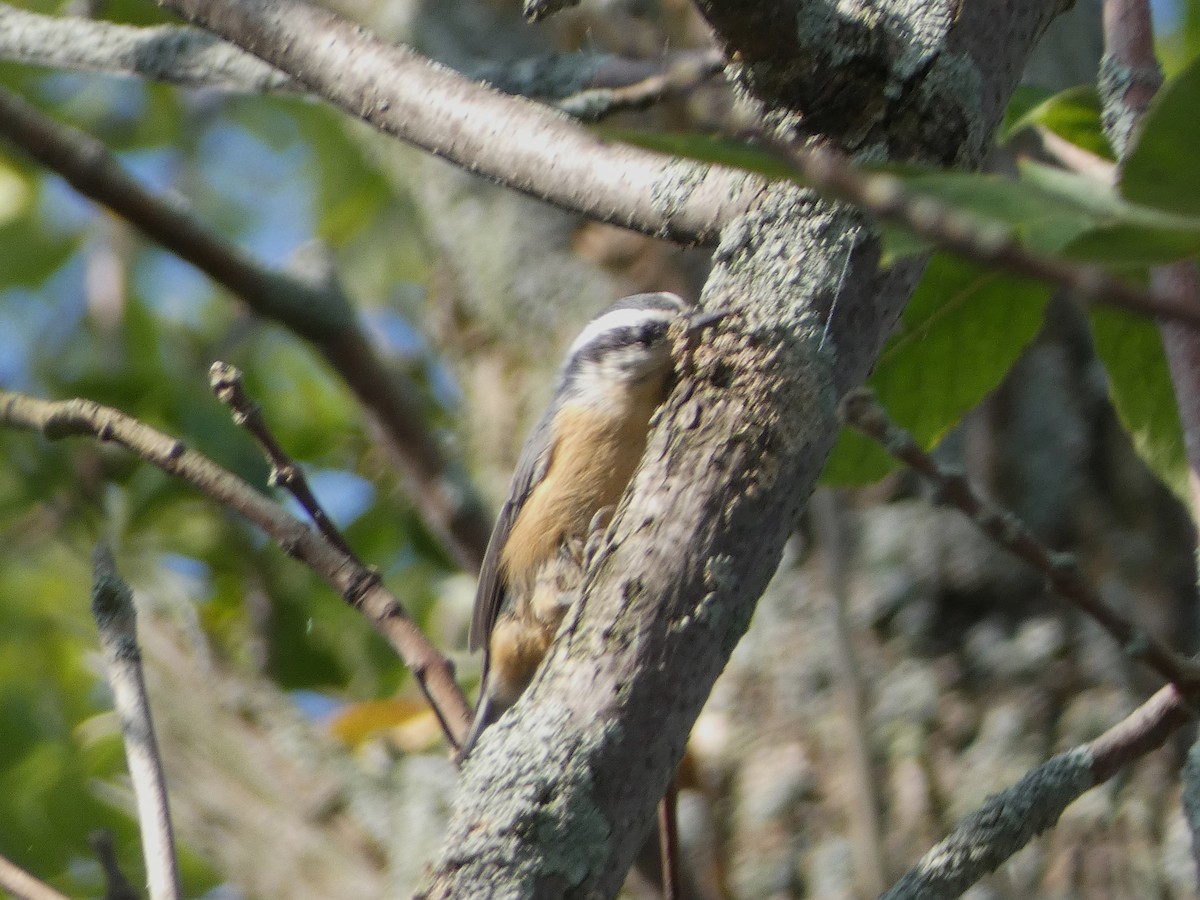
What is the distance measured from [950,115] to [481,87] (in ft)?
1.59

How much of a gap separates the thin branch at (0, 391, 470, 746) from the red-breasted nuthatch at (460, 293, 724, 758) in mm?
952

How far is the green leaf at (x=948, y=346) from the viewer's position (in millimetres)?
1690

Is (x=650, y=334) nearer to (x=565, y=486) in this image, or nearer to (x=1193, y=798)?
(x=565, y=486)

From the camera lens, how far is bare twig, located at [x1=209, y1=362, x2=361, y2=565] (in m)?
1.45

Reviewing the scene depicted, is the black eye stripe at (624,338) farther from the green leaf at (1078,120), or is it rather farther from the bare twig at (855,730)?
the green leaf at (1078,120)

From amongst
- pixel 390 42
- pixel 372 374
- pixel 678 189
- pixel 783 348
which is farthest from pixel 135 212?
pixel 783 348

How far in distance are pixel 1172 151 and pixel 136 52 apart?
195 centimetres

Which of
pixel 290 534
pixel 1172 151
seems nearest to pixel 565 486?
pixel 290 534

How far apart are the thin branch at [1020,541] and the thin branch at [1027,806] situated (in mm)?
33

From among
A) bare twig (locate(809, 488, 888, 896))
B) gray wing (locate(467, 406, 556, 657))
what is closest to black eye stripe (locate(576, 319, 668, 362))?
gray wing (locate(467, 406, 556, 657))

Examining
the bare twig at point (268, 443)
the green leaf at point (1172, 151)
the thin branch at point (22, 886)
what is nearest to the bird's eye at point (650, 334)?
the bare twig at point (268, 443)

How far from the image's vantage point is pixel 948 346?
1721 millimetres

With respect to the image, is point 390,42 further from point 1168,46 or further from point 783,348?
point 1168,46

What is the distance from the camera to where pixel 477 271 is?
3502 mm
